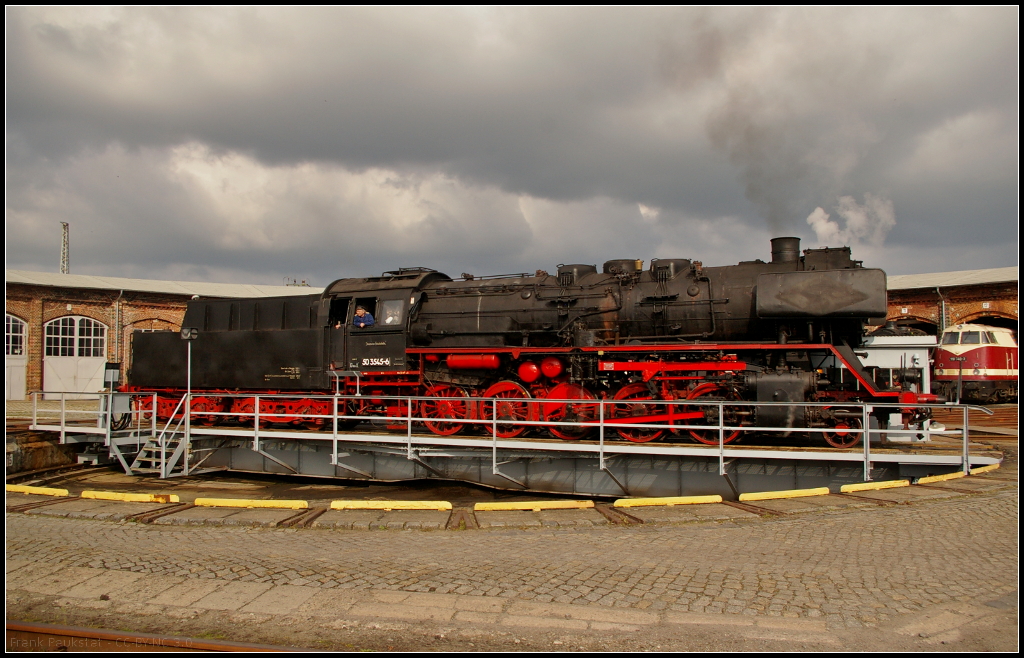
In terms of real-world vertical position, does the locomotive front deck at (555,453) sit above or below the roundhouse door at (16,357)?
below

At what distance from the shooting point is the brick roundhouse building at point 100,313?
2889cm

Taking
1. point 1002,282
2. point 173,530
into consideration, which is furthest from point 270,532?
point 1002,282

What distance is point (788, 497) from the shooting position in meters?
9.21

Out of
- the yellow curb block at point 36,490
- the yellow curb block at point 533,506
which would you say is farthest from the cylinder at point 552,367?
the yellow curb block at point 36,490

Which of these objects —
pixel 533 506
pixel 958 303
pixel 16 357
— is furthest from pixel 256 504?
pixel 958 303

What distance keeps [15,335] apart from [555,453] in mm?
31862

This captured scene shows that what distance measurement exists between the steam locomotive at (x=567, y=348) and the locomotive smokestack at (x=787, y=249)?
0.07 feet

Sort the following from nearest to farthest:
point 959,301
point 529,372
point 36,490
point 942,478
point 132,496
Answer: point 942,478
point 132,496
point 36,490
point 529,372
point 959,301

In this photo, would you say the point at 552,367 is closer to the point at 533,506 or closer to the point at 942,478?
the point at 533,506

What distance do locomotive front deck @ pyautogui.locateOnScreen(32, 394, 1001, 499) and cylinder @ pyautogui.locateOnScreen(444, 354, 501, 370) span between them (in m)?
0.82

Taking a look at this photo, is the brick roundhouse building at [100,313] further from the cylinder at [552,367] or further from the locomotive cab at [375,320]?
the cylinder at [552,367]

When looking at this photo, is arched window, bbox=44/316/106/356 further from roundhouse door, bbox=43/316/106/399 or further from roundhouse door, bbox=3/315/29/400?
roundhouse door, bbox=3/315/29/400

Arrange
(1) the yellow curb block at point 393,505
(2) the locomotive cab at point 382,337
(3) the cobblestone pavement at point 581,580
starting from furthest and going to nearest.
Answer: (2) the locomotive cab at point 382,337, (1) the yellow curb block at point 393,505, (3) the cobblestone pavement at point 581,580

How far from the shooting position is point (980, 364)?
75.8 ft
